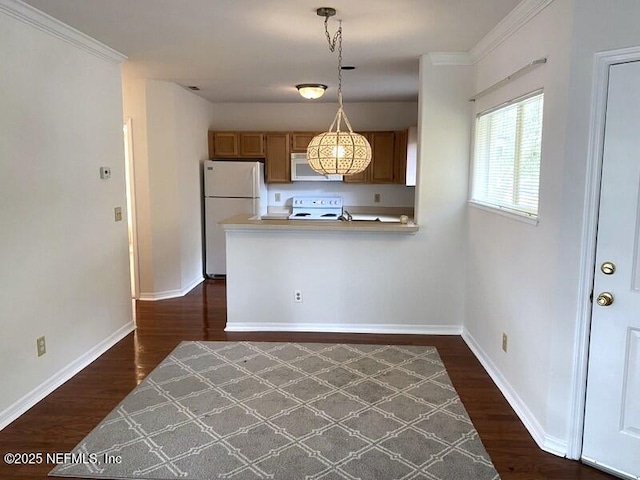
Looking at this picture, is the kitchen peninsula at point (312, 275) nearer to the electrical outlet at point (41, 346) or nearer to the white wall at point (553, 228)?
the white wall at point (553, 228)

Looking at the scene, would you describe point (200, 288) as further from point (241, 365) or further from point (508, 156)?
point (508, 156)

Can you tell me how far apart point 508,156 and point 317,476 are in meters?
2.33

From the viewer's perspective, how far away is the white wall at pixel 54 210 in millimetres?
2711

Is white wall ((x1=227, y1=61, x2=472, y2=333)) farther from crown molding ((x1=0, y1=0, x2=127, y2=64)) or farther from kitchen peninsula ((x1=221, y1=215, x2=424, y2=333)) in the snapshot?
crown molding ((x1=0, y1=0, x2=127, y2=64))

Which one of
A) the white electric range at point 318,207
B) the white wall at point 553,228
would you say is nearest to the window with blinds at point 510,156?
the white wall at point 553,228

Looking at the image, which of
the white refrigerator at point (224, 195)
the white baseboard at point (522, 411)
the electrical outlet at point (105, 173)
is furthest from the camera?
the white refrigerator at point (224, 195)

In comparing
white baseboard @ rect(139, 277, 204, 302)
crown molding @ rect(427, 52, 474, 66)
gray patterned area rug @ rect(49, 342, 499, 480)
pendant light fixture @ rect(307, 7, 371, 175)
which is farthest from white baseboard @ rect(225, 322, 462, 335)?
crown molding @ rect(427, 52, 474, 66)

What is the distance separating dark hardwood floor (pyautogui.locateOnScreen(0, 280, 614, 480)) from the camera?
2.32 metres

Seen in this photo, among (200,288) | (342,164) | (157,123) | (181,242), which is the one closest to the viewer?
(342,164)

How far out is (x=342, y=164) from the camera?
3.41 metres

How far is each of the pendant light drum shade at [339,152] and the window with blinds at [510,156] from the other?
951 millimetres

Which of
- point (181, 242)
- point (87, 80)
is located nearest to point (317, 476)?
point (87, 80)

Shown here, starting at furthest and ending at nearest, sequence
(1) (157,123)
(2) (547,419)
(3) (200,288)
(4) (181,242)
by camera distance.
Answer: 1. (3) (200,288)
2. (4) (181,242)
3. (1) (157,123)
4. (2) (547,419)

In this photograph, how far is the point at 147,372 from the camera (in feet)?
11.1
